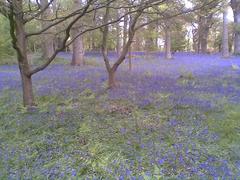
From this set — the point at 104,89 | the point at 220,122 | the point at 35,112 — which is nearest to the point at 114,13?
the point at 104,89

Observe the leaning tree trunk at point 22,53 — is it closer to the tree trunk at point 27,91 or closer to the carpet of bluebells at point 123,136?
the tree trunk at point 27,91

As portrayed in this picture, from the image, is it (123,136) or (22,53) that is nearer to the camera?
(123,136)

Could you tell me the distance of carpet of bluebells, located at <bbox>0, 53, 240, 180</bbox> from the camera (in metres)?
3.36

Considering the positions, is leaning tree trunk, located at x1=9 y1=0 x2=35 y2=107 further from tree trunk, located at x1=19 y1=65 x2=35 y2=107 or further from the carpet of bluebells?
the carpet of bluebells

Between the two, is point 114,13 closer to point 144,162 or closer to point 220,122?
point 220,122

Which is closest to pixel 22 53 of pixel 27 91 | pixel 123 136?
pixel 27 91

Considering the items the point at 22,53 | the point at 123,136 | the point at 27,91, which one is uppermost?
the point at 22,53

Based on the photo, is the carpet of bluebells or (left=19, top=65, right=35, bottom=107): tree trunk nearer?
the carpet of bluebells

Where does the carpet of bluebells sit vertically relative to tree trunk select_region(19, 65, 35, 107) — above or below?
below

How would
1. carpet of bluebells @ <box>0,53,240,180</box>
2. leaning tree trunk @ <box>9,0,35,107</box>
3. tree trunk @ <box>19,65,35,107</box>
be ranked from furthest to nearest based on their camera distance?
tree trunk @ <box>19,65,35,107</box> < leaning tree trunk @ <box>9,0,35,107</box> < carpet of bluebells @ <box>0,53,240,180</box>

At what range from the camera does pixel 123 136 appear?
435 cm

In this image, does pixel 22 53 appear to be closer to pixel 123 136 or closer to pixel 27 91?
pixel 27 91

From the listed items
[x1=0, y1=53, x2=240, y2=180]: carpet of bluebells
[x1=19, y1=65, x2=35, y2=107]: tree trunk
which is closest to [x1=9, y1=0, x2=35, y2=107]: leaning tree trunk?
[x1=19, y1=65, x2=35, y2=107]: tree trunk

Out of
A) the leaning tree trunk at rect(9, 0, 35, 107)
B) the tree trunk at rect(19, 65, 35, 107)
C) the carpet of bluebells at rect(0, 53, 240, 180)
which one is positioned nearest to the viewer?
the carpet of bluebells at rect(0, 53, 240, 180)
